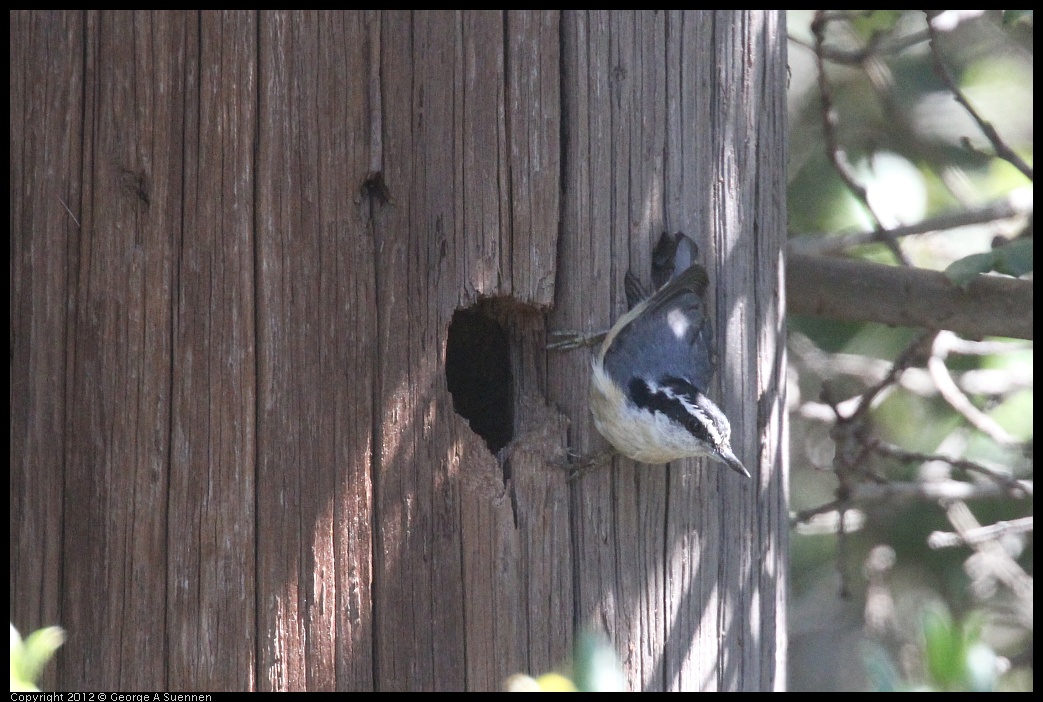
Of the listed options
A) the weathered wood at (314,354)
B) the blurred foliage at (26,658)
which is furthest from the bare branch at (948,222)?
the blurred foliage at (26,658)

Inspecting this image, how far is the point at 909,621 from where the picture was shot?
5535 millimetres

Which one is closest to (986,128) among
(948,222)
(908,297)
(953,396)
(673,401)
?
(948,222)

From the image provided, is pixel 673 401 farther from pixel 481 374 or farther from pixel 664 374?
pixel 481 374

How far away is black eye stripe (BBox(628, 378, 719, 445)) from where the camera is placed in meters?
2.42

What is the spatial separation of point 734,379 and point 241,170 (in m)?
1.29

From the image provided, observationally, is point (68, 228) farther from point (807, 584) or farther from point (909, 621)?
point (909, 621)

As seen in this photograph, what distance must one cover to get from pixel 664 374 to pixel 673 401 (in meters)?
0.16

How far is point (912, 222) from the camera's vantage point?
4.25 m

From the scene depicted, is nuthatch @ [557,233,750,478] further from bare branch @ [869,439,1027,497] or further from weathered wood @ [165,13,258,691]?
bare branch @ [869,439,1027,497]

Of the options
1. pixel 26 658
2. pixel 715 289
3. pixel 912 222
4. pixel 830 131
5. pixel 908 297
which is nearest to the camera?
pixel 26 658

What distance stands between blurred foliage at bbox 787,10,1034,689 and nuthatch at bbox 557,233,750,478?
140 centimetres

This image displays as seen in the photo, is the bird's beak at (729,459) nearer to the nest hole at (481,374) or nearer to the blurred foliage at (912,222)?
the nest hole at (481,374)

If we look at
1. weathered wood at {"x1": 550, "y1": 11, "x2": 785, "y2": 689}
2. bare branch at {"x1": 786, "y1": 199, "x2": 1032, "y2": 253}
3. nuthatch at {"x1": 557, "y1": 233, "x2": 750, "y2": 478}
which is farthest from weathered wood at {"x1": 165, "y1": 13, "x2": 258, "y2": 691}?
bare branch at {"x1": 786, "y1": 199, "x2": 1032, "y2": 253}

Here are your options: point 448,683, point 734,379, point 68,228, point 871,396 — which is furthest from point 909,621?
point 68,228
